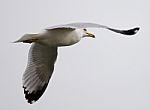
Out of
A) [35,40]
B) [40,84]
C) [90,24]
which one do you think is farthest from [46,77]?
[90,24]

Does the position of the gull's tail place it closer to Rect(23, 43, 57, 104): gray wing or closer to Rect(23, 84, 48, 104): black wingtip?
Rect(23, 43, 57, 104): gray wing

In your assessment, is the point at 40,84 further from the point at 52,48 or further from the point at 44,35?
the point at 44,35

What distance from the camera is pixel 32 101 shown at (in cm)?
550

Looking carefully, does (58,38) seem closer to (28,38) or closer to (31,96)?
(28,38)

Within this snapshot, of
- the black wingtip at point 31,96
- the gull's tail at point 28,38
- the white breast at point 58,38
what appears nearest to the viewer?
the gull's tail at point 28,38

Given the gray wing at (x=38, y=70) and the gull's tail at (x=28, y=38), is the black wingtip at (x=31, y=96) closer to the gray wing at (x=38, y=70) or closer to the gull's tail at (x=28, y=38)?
the gray wing at (x=38, y=70)

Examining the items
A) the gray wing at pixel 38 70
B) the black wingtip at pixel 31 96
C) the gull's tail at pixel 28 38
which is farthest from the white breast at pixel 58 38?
the black wingtip at pixel 31 96

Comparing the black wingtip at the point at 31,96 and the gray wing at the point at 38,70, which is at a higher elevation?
the gray wing at the point at 38,70

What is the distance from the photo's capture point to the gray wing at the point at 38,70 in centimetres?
550

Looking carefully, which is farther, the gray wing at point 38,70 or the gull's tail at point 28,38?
the gray wing at point 38,70

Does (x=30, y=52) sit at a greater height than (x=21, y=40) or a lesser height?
lesser

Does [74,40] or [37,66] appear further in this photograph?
[37,66]

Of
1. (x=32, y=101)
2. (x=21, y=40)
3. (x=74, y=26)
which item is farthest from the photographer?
(x=32, y=101)

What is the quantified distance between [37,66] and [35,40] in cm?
72
